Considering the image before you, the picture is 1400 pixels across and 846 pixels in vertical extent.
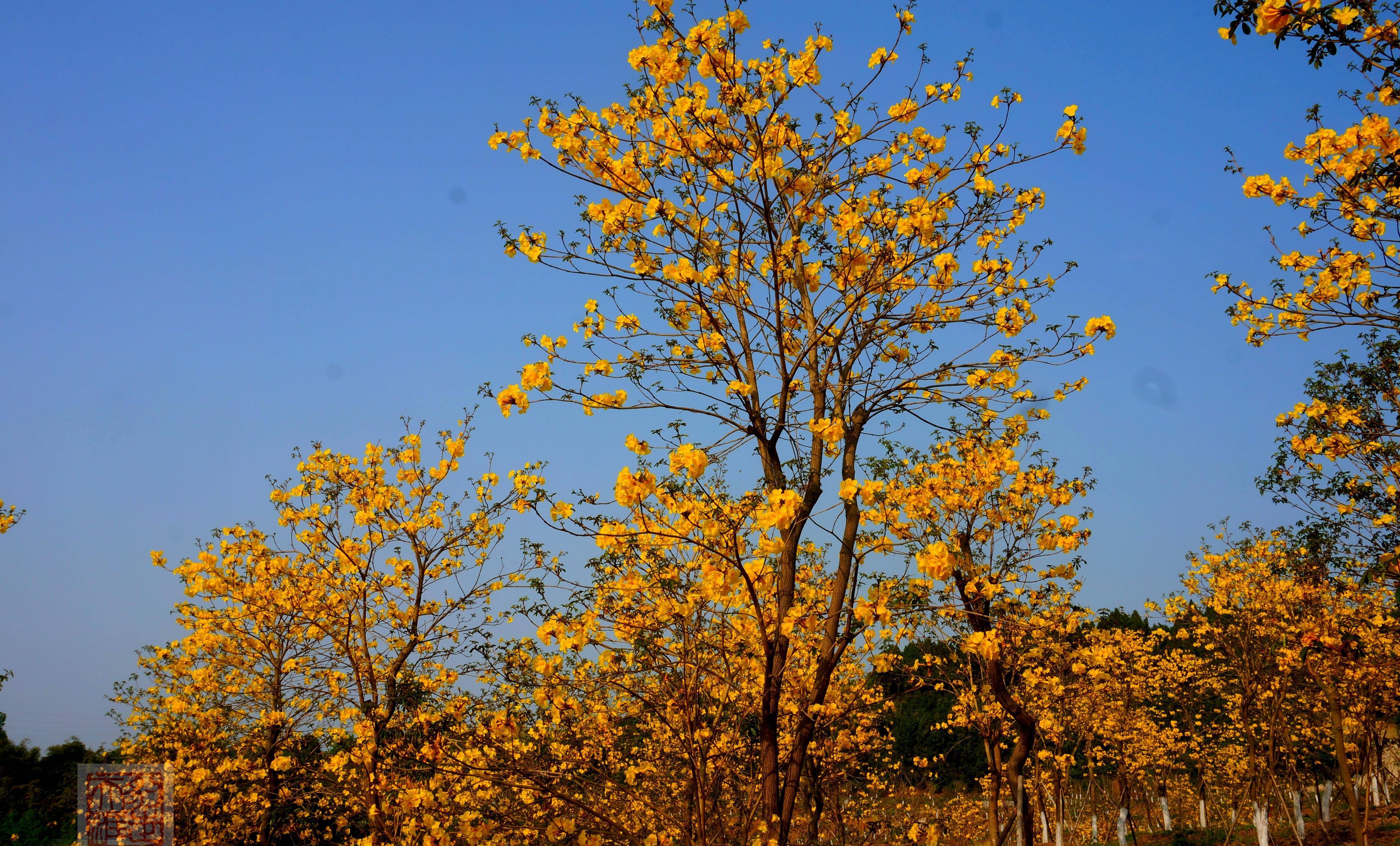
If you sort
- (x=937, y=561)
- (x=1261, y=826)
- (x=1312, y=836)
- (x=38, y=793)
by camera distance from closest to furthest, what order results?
(x=937, y=561), (x=1261, y=826), (x=1312, y=836), (x=38, y=793)

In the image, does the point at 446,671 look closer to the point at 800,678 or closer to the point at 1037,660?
the point at 800,678

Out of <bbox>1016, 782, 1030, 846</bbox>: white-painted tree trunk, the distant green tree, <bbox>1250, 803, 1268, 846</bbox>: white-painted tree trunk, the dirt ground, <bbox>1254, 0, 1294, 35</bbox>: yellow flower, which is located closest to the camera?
<bbox>1254, 0, 1294, 35</bbox>: yellow flower

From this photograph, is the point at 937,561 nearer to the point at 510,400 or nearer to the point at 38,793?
the point at 510,400

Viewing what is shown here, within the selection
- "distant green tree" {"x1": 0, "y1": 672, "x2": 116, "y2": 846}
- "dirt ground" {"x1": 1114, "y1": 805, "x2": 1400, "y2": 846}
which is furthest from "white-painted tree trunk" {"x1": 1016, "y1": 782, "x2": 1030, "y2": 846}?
"distant green tree" {"x1": 0, "y1": 672, "x2": 116, "y2": 846}

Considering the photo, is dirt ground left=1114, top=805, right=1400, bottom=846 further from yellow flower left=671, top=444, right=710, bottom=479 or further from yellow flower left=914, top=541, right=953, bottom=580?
yellow flower left=671, top=444, right=710, bottom=479

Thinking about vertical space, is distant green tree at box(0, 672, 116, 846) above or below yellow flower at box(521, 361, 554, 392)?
below

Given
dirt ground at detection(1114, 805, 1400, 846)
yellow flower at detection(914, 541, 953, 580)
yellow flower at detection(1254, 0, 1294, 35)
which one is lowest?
dirt ground at detection(1114, 805, 1400, 846)

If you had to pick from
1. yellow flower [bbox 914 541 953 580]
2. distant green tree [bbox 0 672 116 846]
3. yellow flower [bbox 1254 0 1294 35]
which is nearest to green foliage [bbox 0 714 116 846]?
distant green tree [bbox 0 672 116 846]

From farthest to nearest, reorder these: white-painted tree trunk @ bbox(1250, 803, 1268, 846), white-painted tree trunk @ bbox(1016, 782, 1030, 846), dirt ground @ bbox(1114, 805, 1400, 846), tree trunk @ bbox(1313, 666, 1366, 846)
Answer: dirt ground @ bbox(1114, 805, 1400, 846) < tree trunk @ bbox(1313, 666, 1366, 846) < white-painted tree trunk @ bbox(1250, 803, 1268, 846) < white-painted tree trunk @ bbox(1016, 782, 1030, 846)

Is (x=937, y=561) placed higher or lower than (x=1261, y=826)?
higher

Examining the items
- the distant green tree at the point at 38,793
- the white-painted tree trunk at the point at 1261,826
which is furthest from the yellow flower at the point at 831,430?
the distant green tree at the point at 38,793

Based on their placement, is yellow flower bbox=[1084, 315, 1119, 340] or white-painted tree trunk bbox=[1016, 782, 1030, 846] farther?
white-painted tree trunk bbox=[1016, 782, 1030, 846]

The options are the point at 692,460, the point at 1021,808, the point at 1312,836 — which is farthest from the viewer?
the point at 1312,836

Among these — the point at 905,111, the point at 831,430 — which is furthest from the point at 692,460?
the point at 905,111
